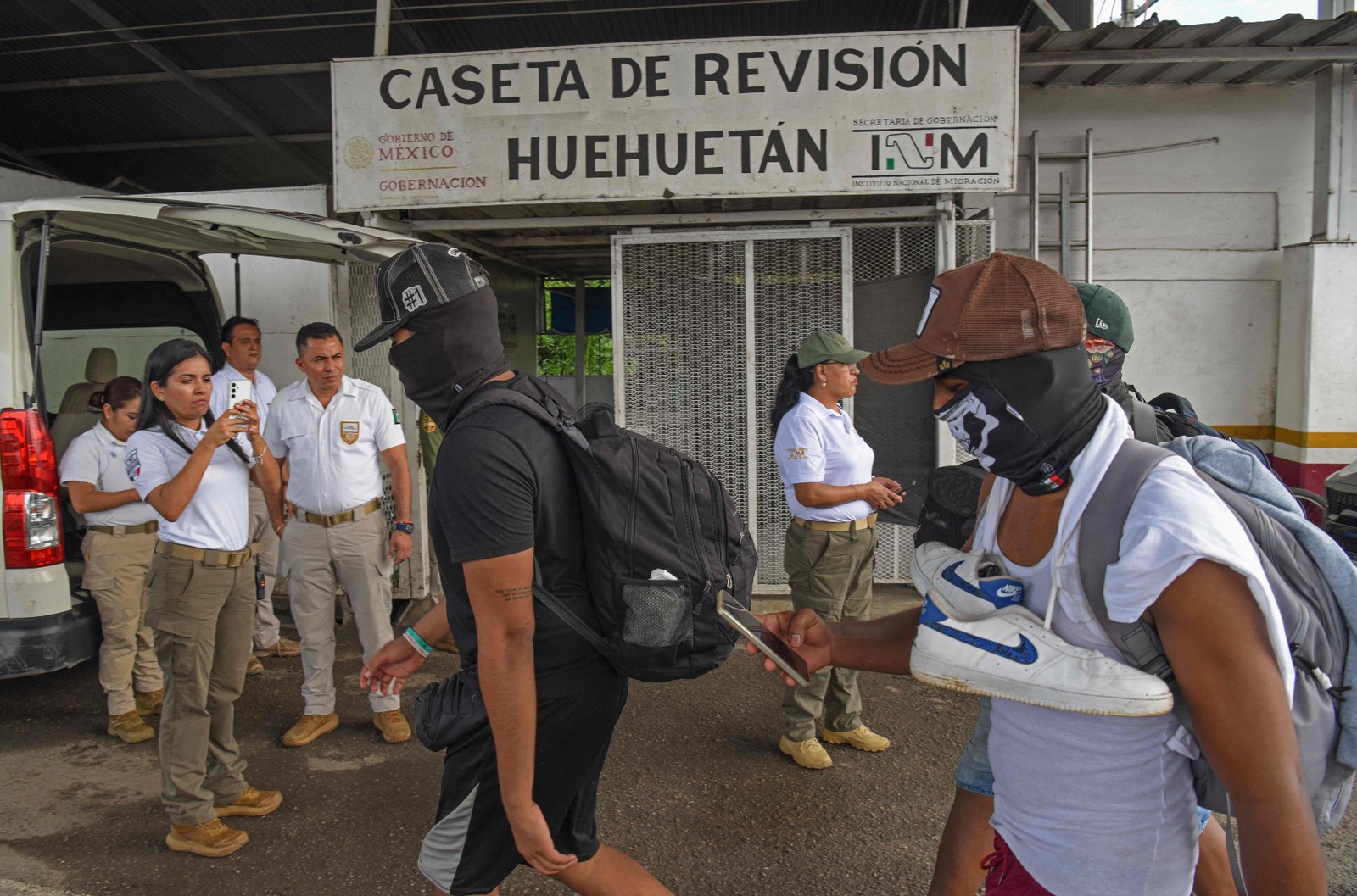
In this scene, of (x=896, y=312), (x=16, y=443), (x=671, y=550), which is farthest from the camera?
(x=896, y=312)

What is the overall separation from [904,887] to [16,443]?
3951mm

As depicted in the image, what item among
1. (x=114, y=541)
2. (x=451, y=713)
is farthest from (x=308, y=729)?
(x=451, y=713)

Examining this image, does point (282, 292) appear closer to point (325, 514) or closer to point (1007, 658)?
point (325, 514)

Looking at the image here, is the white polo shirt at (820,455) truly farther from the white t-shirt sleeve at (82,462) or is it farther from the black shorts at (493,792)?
the white t-shirt sleeve at (82,462)

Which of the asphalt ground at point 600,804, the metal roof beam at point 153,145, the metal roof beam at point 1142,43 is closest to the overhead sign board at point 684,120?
the metal roof beam at point 1142,43

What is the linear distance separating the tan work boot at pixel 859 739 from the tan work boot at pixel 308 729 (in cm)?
231

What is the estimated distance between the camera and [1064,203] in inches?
275

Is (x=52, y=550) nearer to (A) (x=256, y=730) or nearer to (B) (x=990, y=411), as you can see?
(A) (x=256, y=730)

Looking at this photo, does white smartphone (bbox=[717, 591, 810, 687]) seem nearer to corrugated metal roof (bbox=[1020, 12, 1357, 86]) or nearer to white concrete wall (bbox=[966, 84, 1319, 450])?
corrugated metal roof (bbox=[1020, 12, 1357, 86])

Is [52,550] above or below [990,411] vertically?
below

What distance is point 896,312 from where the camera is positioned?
5.83 m

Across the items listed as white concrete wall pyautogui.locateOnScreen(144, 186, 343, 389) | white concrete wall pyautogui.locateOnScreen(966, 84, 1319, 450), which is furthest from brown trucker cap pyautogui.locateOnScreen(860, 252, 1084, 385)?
white concrete wall pyautogui.locateOnScreen(966, 84, 1319, 450)

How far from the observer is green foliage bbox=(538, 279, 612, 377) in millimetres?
10641

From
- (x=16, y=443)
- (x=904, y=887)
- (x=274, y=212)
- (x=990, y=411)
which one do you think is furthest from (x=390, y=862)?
(x=274, y=212)
